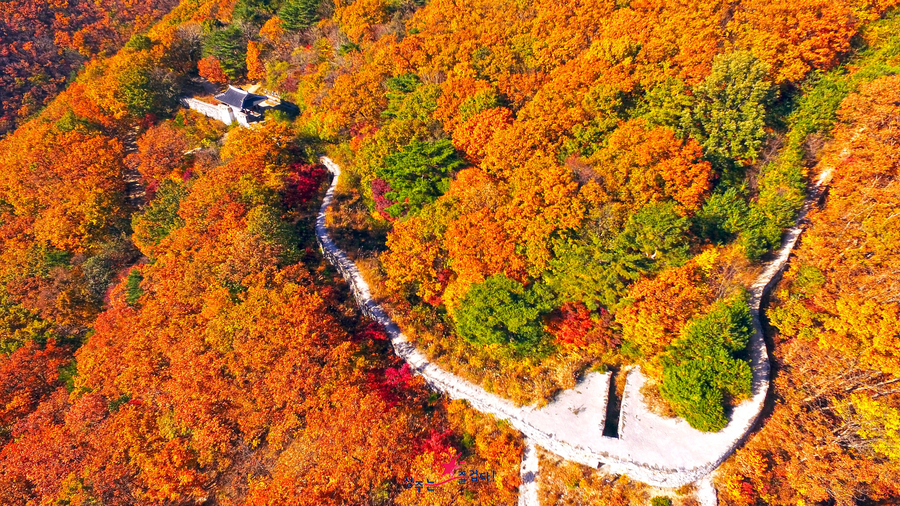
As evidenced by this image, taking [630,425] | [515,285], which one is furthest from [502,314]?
[630,425]

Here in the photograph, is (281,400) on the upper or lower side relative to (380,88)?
lower

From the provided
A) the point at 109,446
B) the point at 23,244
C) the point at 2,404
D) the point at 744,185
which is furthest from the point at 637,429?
the point at 23,244

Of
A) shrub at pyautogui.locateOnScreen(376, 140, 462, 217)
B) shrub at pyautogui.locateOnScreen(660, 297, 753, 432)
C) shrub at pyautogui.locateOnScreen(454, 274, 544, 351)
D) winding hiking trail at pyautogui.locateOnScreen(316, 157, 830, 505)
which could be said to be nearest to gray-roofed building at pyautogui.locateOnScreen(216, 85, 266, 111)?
shrub at pyautogui.locateOnScreen(376, 140, 462, 217)

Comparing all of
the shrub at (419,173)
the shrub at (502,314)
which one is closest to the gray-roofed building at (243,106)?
the shrub at (419,173)

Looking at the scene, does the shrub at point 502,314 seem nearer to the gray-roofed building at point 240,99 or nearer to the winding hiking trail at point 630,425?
the winding hiking trail at point 630,425

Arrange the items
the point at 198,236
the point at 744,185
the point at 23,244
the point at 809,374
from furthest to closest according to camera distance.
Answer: the point at 23,244 < the point at 198,236 < the point at 744,185 < the point at 809,374

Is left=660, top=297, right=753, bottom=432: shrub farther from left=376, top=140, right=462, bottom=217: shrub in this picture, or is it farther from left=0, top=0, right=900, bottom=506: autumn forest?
left=376, top=140, right=462, bottom=217: shrub

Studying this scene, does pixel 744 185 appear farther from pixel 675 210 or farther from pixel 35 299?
pixel 35 299
